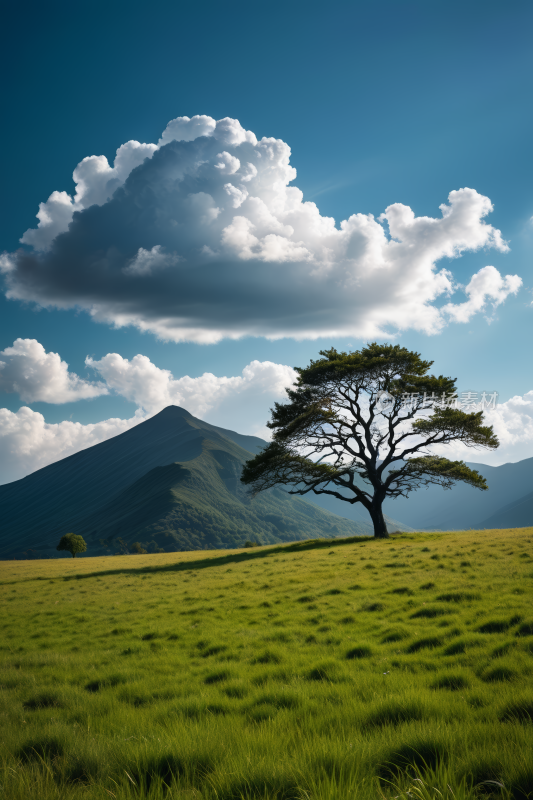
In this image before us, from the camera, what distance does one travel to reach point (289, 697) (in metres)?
5.30

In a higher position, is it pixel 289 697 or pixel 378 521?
pixel 289 697

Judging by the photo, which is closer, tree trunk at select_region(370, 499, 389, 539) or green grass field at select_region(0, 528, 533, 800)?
green grass field at select_region(0, 528, 533, 800)

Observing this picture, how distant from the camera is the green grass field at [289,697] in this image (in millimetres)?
3127

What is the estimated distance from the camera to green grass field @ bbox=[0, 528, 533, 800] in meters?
3.13

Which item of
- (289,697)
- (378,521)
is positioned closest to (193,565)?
(378,521)

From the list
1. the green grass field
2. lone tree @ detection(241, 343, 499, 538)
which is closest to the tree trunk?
lone tree @ detection(241, 343, 499, 538)

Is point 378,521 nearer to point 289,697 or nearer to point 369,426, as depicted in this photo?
point 369,426

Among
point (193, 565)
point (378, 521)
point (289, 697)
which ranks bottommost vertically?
point (193, 565)

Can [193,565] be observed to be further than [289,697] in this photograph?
Yes

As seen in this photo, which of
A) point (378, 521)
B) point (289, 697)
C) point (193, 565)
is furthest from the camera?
point (378, 521)

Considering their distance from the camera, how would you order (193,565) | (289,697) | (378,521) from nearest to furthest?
(289,697) → (193,565) → (378,521)

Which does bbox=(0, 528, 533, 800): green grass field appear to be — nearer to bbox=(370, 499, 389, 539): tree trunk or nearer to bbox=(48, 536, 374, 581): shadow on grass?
bbox=(48, 536, 374, 581): shadow on grass

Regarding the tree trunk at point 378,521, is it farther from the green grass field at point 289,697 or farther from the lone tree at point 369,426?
the green grass field at point 289,697

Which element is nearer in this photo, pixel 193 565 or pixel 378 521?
pixel 193 565
